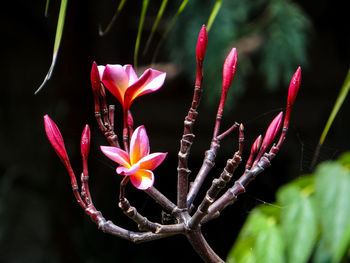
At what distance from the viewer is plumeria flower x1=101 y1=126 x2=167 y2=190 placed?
306 mm

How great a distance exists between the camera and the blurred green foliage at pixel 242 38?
1.59 metres

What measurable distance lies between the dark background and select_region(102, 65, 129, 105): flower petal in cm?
117

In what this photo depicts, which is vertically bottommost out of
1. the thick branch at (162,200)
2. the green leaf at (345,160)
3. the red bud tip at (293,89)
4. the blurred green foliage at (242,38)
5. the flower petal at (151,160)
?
the blurred green foliage at (242,38)

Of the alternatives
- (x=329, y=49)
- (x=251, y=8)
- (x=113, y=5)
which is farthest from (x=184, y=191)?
(x=329, y=49)

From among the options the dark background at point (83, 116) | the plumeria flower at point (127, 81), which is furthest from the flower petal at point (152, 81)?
the dark background at point (83, 116)

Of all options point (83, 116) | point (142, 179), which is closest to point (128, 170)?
point (142, 179)

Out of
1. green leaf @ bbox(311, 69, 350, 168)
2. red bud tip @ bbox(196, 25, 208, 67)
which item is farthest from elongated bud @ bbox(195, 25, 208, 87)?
green leaf @ bbox(311, 69, 350, 168)

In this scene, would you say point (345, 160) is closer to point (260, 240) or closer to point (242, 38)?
point (260, 240)

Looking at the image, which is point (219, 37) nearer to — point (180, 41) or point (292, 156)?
point (180, 41)

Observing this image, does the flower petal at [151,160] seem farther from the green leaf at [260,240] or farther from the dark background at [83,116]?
the dark background at [83,116]

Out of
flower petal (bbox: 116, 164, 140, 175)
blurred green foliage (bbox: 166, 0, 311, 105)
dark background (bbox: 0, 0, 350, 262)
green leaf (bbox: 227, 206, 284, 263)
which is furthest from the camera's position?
dark background (bbox: 0, 0, 350, 262)

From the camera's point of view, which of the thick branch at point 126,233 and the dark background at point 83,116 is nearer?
the thick branch at point 126,233

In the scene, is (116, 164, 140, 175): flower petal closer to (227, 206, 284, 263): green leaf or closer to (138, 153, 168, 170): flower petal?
(138, 153, 168, 170): flower petal

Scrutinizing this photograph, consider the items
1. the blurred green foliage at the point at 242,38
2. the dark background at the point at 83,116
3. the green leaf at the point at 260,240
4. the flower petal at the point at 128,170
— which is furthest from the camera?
the dark background at the point at 83,116
